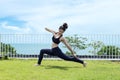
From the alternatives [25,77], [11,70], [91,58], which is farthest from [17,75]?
[91,58]

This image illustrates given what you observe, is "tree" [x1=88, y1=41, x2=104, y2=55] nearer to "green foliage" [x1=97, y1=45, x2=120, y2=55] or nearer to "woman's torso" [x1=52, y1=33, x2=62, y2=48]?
"green foliage" [x1=97, y1=45, x2=120, y2=55]

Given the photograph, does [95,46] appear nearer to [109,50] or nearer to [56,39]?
[109,50]

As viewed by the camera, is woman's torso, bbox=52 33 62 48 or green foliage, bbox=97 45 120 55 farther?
green foliage, bbox=97 45 120 55

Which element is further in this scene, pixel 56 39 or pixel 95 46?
pixel 95 46

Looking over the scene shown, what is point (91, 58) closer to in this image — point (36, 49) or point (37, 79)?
point (36, 49)

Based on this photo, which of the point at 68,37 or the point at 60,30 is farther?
the point at 68,37

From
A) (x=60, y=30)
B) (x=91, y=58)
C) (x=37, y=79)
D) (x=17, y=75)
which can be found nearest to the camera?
(x=37, y=79)

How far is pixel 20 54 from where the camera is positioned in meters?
21.2

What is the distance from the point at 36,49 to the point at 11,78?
10000 millimetres

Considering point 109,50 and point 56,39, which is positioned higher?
point 56,39

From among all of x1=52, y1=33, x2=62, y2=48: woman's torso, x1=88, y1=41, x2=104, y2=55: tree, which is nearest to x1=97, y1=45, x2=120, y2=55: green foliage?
x1=88, y1=41, x2=104, y2=55: tree

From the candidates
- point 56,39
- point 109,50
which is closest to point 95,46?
point 109,50

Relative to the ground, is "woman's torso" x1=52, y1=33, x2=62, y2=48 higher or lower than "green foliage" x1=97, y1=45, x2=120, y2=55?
higher

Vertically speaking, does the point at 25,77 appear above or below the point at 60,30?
below
